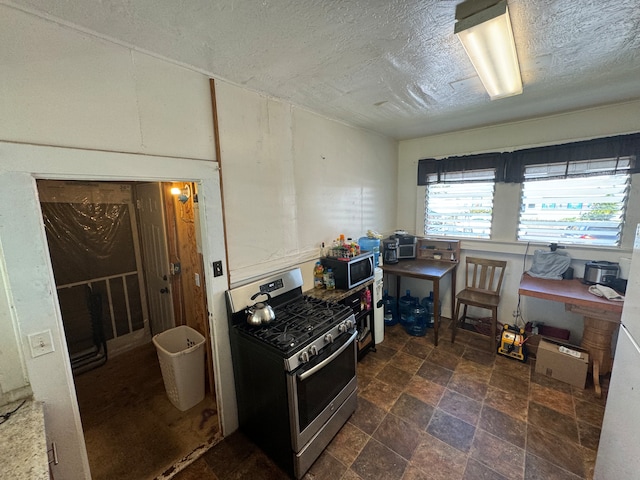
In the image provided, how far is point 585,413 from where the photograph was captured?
2078 millimetres

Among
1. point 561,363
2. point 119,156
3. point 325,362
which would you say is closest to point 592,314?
point 561,363

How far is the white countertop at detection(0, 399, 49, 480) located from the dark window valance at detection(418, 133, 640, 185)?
400cm

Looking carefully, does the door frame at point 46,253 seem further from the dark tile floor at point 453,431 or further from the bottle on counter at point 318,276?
the bottle on counter at point 318,276

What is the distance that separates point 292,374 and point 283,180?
1.50 m

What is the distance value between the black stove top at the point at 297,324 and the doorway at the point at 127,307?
2.13ft

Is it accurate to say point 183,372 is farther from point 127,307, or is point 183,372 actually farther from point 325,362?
point 127,307

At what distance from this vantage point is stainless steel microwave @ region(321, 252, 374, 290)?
249cm

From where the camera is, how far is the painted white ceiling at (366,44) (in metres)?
1.14

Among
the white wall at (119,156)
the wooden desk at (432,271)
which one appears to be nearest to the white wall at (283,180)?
the white wall at (119,156)

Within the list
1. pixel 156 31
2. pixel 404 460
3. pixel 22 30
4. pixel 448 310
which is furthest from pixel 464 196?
pixel 22 30

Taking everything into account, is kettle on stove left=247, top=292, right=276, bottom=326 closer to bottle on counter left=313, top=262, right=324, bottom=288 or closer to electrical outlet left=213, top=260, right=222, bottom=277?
electrical outlet left=213, top=260, right=222, bottom=277

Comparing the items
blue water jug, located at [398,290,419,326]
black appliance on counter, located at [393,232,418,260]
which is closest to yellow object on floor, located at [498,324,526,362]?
blue water jug, located at [398,290,419,326]

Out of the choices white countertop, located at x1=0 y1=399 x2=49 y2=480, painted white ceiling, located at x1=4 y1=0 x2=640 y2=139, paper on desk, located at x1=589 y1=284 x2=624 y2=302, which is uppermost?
painted white ceiling, located at x1=4 y1=0 x2=640 y2=139

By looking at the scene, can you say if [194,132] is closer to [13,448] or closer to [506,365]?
[13,448]
